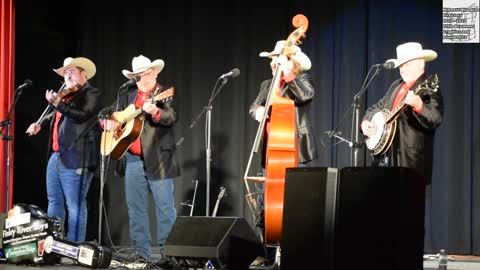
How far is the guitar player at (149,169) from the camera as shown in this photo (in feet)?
21.2

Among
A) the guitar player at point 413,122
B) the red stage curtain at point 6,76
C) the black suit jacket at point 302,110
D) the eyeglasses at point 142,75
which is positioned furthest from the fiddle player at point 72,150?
the guitar player at point 413,122

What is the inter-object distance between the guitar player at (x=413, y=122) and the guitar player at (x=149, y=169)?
1.72 m

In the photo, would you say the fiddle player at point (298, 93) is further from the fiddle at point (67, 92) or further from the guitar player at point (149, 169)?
the fiddle at point (67, 92)

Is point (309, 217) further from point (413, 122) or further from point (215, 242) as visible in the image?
point (413, 122)

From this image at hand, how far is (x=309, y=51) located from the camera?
27.1ft

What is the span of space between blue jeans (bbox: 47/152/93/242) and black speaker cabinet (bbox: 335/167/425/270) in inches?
161

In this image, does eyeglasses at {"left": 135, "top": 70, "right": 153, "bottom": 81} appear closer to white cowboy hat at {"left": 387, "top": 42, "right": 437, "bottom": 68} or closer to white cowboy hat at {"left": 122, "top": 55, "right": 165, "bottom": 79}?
white cowboy hat at {"left": 122, "top": 55, "right": 165, "bottom": 79}

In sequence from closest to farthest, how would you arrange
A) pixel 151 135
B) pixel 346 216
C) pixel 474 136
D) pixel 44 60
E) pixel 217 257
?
1. pixel 346 216
2. pixel 217 257
3. pixel 151 135
4. pixel 474 136
5. pixel 44 60

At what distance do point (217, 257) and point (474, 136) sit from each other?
13.6ft

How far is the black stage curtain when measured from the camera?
7.84m

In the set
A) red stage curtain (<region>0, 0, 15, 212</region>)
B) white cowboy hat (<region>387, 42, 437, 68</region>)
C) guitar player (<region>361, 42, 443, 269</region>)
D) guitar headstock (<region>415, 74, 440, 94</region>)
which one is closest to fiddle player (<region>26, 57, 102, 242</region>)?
red stage curtain (<region>0, 0, 15, 212</region>)

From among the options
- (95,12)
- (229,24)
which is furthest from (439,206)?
(95,12)

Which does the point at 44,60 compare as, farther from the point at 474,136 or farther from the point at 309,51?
the point at 474,136

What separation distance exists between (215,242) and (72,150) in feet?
8.93
